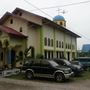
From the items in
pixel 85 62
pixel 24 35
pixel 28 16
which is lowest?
pixel 85 62

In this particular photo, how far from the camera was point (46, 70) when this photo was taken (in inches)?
904

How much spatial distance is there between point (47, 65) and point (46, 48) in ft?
51.1

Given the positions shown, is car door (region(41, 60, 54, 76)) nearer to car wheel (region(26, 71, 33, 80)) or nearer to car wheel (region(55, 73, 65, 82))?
car wheel (region(55, 73, 65, 82))

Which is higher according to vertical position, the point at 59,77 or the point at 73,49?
the point at 73,49

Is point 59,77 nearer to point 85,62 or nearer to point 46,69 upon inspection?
point 46,69

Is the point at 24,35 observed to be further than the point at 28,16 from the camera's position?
No

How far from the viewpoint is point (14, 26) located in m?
36.5

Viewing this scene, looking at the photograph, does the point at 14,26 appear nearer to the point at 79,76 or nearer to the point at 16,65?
the point at 16,65

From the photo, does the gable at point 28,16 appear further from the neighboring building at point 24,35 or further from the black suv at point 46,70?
the black suv at point 46,70

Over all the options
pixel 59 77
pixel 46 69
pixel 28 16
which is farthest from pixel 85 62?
pixel 59 77

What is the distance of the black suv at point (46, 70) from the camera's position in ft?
72.9

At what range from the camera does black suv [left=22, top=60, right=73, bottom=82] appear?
22.2 meters

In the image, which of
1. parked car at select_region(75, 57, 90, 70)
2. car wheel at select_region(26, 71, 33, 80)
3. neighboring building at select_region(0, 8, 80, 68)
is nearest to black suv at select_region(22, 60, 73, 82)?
car wheel at select_region(26, 71, 33, 80)

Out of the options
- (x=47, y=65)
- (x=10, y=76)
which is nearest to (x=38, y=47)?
(x=10, y=76)
